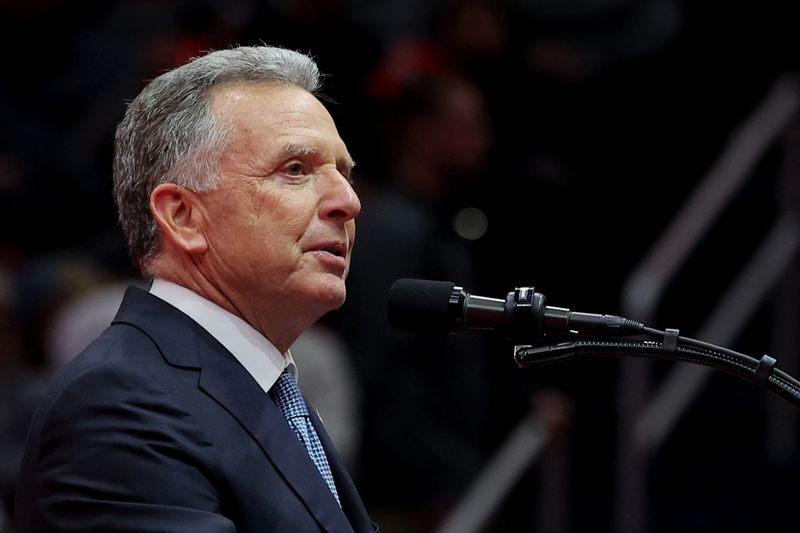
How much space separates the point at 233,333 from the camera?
7.35 ft

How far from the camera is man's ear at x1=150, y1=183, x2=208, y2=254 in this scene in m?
2.27

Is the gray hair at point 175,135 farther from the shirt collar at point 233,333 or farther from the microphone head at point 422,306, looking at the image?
the microphone head at point 422,306

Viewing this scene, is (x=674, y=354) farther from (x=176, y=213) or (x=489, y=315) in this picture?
(x=176, y=213)

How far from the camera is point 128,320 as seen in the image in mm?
2150

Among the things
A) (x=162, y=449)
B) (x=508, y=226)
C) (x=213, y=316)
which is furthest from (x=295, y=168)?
(x=508, y=226)

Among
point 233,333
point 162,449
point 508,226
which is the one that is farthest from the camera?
point 508,226

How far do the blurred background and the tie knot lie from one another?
2.09m

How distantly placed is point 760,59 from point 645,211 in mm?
908

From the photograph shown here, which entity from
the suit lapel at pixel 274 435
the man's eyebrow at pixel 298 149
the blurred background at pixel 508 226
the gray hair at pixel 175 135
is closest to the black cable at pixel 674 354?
the suit lapel at pixel 274 435

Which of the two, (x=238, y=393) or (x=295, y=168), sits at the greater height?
(x=295, y=168)

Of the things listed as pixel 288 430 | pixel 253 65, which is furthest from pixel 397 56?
pixel 288 430

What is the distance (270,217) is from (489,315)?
0.44m

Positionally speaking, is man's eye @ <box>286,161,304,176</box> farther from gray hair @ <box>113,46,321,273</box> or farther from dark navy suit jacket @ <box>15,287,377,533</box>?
dark navy suit jacket @ <box>15,287,377,533</box>

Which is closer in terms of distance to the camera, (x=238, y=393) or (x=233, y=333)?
(x=238, y=393)
